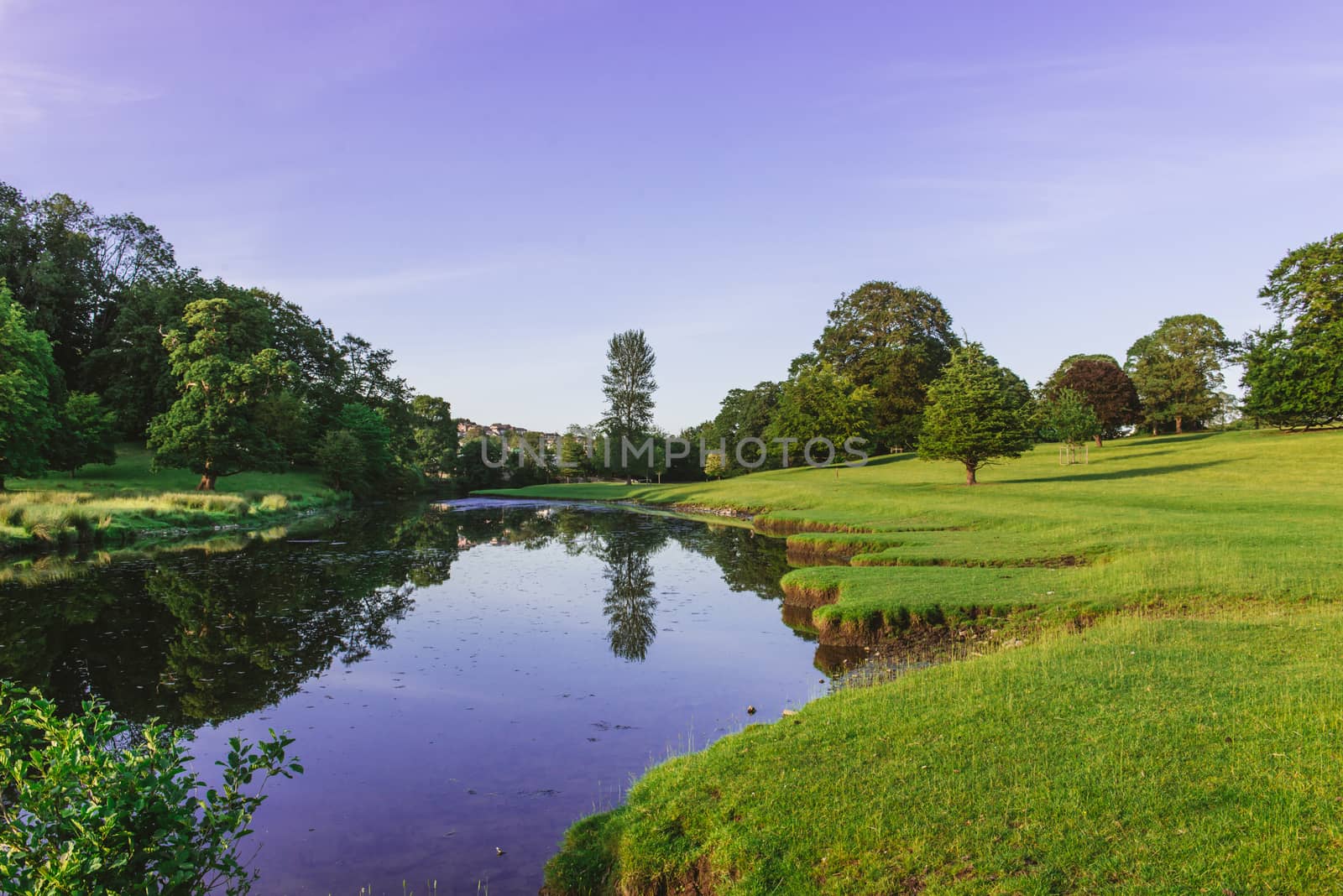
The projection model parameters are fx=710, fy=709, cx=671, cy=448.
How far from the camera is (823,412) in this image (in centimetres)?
5675

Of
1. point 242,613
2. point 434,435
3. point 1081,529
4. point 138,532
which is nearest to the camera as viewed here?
point 242,613

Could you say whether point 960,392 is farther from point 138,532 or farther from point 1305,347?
point 138,532

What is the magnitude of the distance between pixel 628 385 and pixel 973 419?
5354 centimetres

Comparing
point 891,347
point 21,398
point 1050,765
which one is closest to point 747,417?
point 891,347

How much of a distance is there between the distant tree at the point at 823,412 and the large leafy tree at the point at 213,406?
134ft

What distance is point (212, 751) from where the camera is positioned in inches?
403

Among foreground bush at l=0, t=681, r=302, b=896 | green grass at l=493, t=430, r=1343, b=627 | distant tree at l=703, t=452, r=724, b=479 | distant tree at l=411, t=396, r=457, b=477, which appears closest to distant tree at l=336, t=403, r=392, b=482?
distant tree at l=411, t=396, r=457, b=477

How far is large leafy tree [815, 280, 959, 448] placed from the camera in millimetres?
77188

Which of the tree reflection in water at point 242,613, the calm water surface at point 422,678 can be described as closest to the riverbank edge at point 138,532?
the tree reflection in water at point 242,613

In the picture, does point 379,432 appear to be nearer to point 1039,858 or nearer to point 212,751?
point 212,751

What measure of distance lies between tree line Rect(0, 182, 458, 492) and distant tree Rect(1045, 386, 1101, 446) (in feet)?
200

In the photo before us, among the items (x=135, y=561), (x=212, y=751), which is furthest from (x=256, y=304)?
(x=212, y=751)

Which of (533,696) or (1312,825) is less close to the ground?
(1312,825)

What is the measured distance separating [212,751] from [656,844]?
7.39 m
